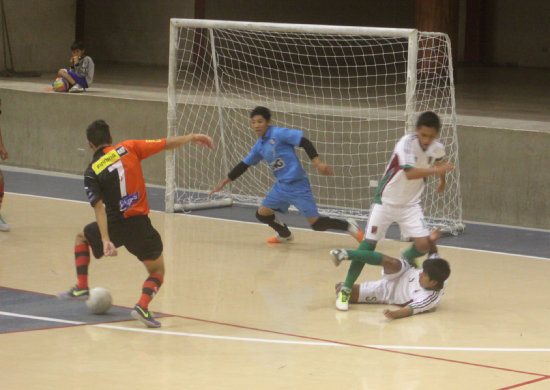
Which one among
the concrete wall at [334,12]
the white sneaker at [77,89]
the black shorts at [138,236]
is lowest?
the black shorts at [138,236]

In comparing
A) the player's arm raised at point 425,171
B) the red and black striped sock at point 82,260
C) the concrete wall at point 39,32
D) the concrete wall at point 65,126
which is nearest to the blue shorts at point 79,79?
the concrete wall at point 65,126

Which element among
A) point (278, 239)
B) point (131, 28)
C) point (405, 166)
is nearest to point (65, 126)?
point (278, 239)

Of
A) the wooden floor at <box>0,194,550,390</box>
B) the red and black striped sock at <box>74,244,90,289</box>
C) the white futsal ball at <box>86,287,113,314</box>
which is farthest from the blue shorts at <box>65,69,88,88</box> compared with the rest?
the white futsal ball at <box>86,287,113,314</box>

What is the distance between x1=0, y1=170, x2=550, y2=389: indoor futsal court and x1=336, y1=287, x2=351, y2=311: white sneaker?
0.13m

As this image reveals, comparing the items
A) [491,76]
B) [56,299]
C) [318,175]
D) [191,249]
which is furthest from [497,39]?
[56,299]

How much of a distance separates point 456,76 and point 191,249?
539 inches

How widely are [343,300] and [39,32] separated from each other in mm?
14272

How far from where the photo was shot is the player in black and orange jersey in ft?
24.1

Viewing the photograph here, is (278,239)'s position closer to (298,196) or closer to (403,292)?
(298,196)

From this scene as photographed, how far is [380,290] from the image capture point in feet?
27.1

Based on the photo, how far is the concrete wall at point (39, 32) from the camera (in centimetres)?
2017

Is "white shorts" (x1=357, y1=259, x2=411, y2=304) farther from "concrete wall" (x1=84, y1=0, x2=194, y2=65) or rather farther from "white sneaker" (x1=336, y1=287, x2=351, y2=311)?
"concrete wall" (x1=84, y1=0, x2=194, y2=65)

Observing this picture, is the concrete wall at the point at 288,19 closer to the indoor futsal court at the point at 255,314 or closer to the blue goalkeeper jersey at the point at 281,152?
the indoor futsal court at the point at 255,314

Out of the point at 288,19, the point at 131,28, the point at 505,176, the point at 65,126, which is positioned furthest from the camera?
the point at 288,19
